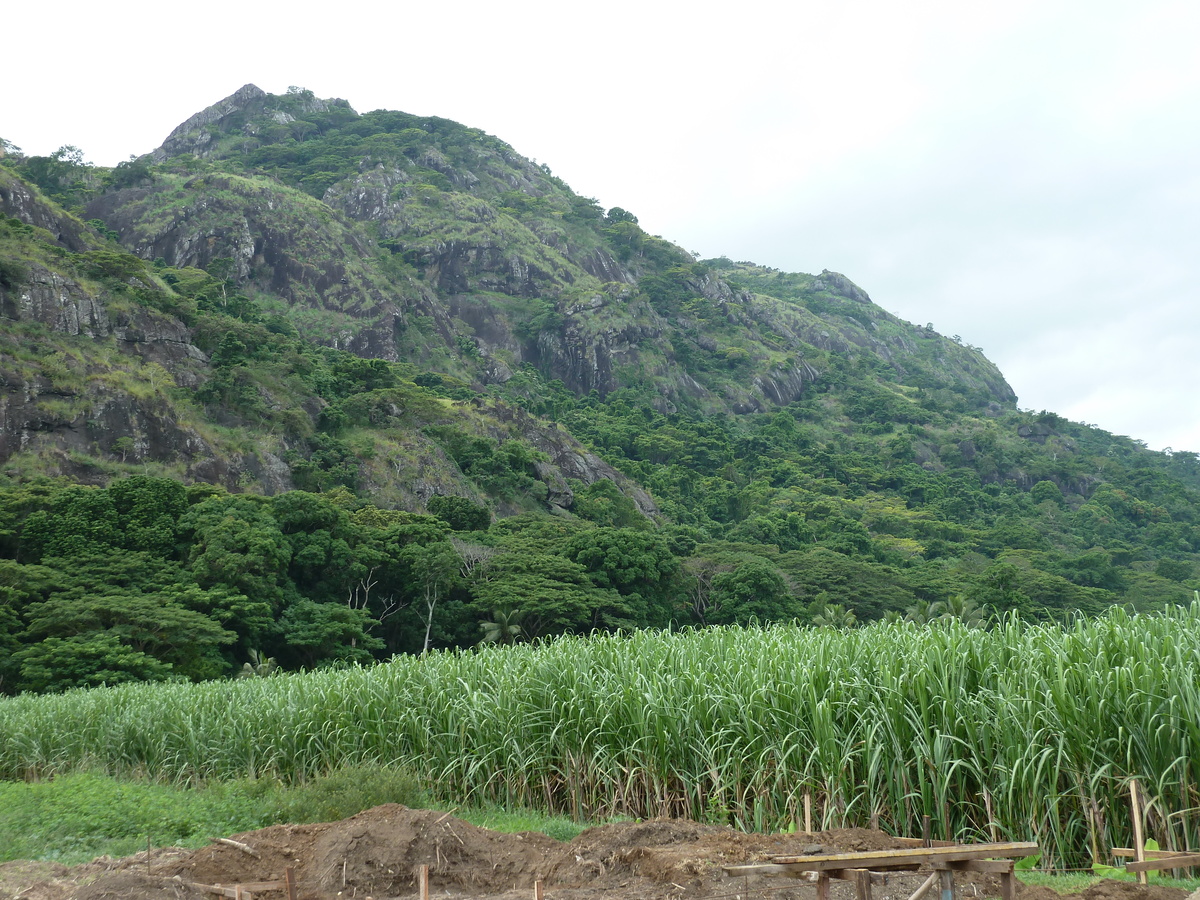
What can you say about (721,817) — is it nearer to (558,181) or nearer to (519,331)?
(519,331)

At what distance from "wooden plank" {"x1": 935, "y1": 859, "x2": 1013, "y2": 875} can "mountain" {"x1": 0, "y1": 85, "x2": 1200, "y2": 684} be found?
27.0m

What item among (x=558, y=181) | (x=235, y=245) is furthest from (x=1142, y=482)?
(x=558, y=181)

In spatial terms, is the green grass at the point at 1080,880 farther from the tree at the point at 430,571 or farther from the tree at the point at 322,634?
the tree at the point at 430,571

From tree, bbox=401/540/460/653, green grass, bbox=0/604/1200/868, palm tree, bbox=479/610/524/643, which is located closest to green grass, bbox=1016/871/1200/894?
green grass, bbox=0/604/1200/868

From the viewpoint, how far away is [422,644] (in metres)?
34.5

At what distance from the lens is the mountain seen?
36.7 metres

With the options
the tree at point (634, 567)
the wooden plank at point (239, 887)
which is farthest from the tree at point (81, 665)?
the wooden plank at point (239, 887)

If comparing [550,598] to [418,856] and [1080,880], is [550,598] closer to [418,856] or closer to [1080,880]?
[418,856]

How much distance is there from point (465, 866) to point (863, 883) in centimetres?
270

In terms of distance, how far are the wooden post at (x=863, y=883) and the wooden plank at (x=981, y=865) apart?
38cm

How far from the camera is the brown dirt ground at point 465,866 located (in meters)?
4.58

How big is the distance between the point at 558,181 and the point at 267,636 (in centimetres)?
13373

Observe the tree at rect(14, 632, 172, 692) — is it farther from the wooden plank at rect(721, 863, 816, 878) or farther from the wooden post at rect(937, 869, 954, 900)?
the wooden post at rect(937, 869, 954, 900)

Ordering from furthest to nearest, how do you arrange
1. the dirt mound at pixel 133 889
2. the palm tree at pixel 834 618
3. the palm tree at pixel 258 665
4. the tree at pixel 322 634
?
the tree at pixel 322 634, the palm tree at pixel 258 665, the palm tree at pixel 834 618, the dirt mound at pixel 133 889
